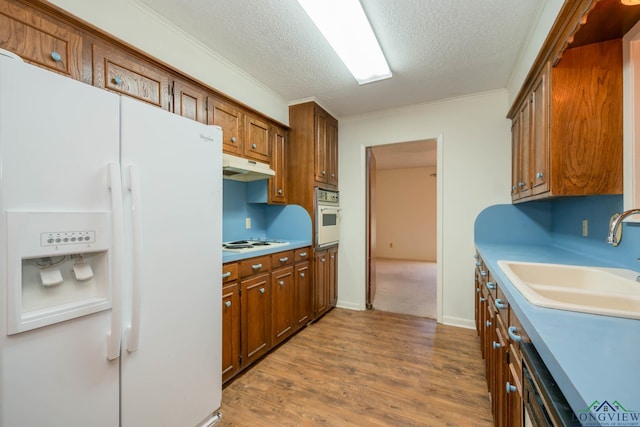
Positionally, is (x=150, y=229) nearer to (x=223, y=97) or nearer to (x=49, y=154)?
(x=49, y=154)

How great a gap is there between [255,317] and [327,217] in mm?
1408

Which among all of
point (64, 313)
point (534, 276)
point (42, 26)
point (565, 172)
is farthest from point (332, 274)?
point (42, 26)

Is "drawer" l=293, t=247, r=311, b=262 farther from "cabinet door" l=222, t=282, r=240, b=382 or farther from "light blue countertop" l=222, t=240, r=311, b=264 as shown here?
"cabinet door" l=222, t=282, r=240, b=382

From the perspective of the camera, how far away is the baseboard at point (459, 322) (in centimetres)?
284

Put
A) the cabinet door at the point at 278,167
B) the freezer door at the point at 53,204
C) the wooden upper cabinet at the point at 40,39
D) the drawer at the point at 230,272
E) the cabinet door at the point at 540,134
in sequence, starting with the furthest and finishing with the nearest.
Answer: the cabinet door at the point at 278,167
the drawer at the point at 230,272
the cabinet door at the point at 540,134
the wooden upper cabinet at the point at 40,39
the freezer door at the point at 53,204

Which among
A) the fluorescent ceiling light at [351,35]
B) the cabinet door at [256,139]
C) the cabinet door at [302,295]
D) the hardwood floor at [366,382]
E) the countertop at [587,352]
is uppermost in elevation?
the fluorescent ceiling light at [351,35]

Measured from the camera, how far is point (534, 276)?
151 cm

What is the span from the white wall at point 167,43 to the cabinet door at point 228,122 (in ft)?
0.76

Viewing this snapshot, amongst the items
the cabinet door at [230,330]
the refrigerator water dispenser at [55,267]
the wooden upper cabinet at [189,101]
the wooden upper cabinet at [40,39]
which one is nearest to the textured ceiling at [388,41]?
the wooden upper cabinet at [189,101]

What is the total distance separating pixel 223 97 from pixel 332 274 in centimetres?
228

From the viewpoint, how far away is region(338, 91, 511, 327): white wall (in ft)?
9.03

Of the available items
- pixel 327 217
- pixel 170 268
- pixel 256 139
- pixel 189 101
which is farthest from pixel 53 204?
pixel 327 217

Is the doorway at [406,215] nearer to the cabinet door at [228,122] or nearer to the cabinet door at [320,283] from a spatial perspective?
the cabinet door at [320,283]

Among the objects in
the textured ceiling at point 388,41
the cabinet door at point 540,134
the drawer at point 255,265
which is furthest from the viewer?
the drawer at point 255,265
